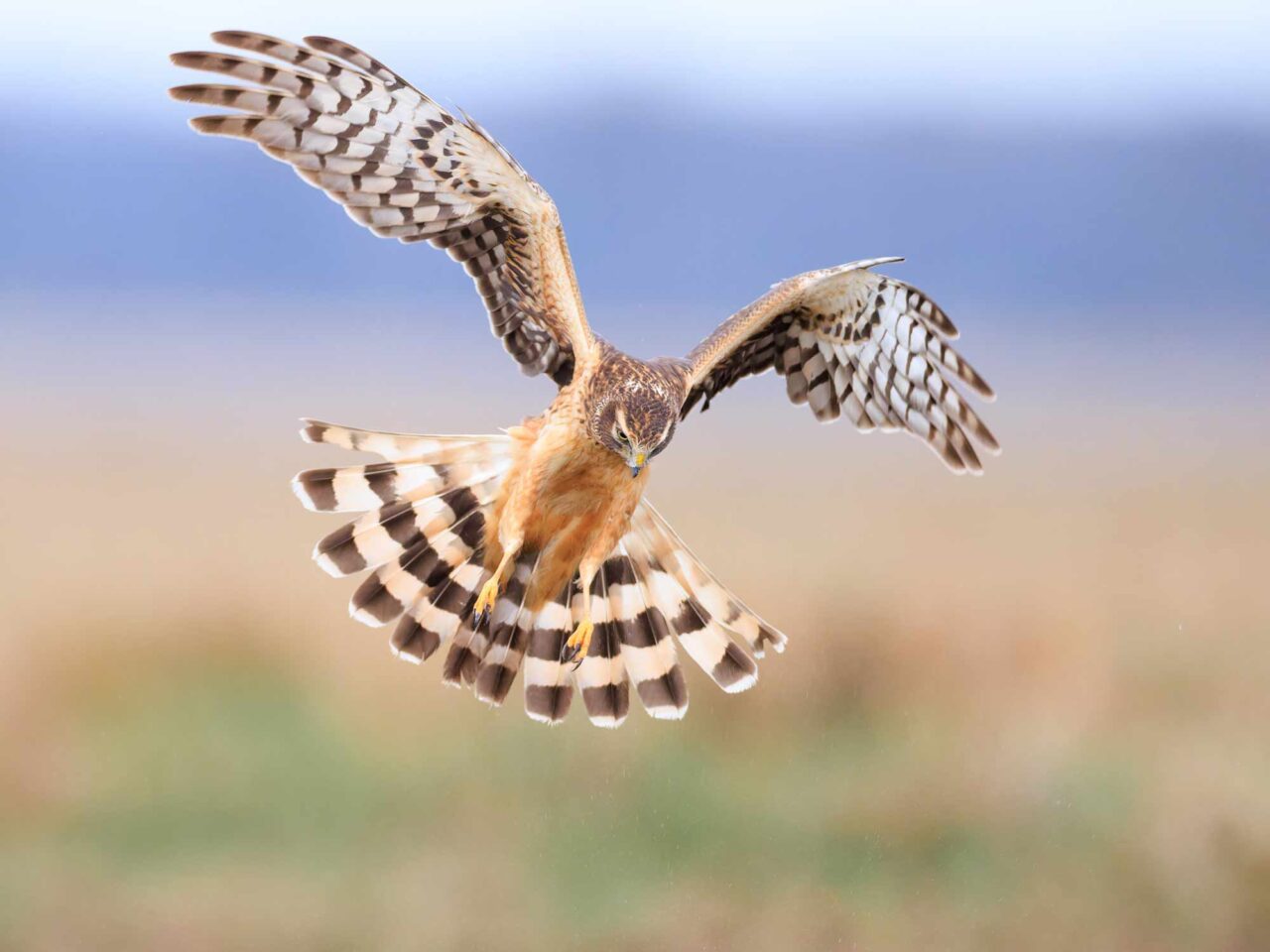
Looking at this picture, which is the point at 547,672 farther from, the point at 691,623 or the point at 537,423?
the point at 537,423

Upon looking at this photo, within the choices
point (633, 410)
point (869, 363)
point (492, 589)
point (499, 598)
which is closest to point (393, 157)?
point (633, 410)

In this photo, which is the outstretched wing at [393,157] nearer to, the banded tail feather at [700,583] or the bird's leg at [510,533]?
the bird's leg at [510,533]

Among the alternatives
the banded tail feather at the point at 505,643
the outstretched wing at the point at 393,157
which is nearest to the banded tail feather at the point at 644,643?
the banded tail feather at the point at 505,643

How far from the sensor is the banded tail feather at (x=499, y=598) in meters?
3.50

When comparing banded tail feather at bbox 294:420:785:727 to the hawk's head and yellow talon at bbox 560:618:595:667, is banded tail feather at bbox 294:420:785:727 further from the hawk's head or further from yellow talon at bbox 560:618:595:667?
the hawk's head

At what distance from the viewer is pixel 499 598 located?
145 inches

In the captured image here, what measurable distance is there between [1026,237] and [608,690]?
13.3 meters

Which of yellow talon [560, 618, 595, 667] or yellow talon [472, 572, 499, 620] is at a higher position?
yellow talon [472, 572, 499, 620]

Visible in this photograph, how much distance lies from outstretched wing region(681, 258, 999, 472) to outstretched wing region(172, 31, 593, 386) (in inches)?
22.9

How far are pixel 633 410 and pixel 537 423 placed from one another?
0.54 m

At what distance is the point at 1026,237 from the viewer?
52.5 ft

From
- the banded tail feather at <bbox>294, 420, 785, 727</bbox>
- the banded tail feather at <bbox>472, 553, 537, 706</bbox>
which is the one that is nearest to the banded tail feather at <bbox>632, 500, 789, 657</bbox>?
the banded tail feather at <bbox>294, 420, 785, 727</bbox>

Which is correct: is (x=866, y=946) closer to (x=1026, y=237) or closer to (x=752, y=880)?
(x=752, y=880)

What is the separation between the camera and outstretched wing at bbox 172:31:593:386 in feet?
9.74
